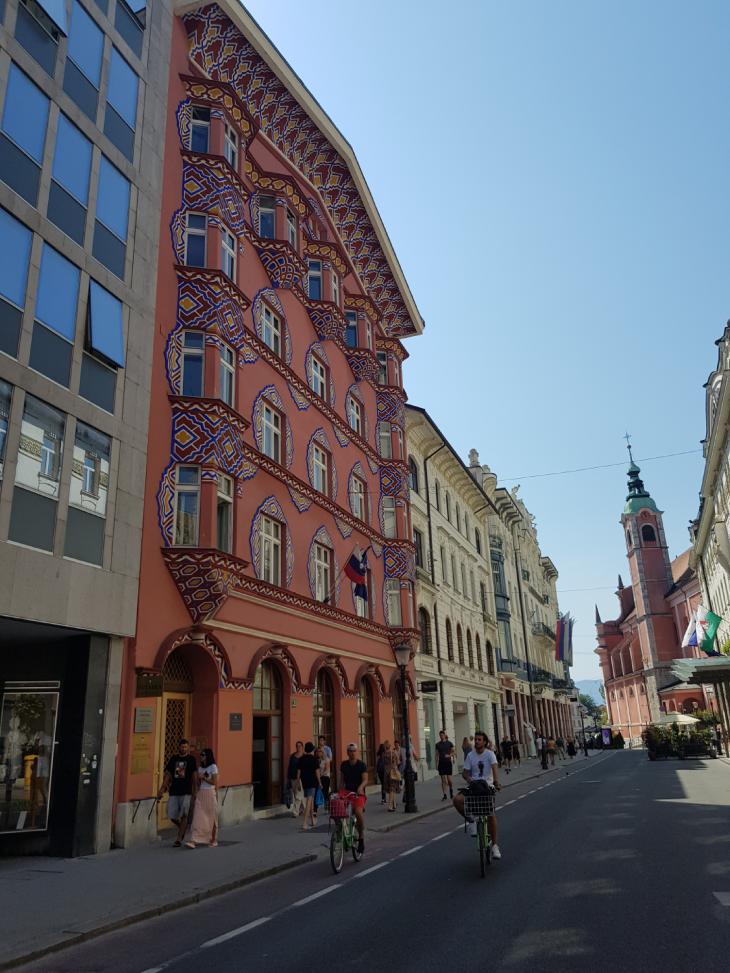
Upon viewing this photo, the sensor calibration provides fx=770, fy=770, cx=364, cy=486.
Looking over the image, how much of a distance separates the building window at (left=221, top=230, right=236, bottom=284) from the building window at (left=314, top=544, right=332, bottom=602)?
874 cm

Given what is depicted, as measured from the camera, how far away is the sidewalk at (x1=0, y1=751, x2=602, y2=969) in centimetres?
797

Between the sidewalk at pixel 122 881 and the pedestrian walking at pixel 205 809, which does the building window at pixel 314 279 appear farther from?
the sidewalk at pixel 122 881

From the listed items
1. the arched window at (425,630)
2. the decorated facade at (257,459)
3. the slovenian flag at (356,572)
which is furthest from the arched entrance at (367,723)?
the arched window at (425,630)

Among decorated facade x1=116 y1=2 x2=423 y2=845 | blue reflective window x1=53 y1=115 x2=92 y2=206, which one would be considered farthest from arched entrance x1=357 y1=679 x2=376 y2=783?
blue reflective window x1=53 y1=115 x2=92 y2=206

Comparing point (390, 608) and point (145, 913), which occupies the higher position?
point (390, 608)

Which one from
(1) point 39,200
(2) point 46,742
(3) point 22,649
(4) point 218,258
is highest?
(4) point 218,258

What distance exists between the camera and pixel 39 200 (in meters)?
14.4

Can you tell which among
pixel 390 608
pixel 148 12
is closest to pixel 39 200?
pixel 148 12

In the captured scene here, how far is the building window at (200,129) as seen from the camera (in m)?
20.8

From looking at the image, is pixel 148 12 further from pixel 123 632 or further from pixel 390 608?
pixel 390 608

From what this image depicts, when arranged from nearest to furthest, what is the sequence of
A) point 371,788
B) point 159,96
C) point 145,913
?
point 145,913, point 159,96, point 371,788

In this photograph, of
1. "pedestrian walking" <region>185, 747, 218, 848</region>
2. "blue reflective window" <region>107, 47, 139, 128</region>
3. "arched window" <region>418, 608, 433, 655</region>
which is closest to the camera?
"pedestrian walking" <region>185, 747, 218, 848</region>

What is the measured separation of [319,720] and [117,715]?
1011 centimetres

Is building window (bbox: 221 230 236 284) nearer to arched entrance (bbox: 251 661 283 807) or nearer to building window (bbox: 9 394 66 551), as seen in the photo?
building window (bbox: 9 394 66 551)
